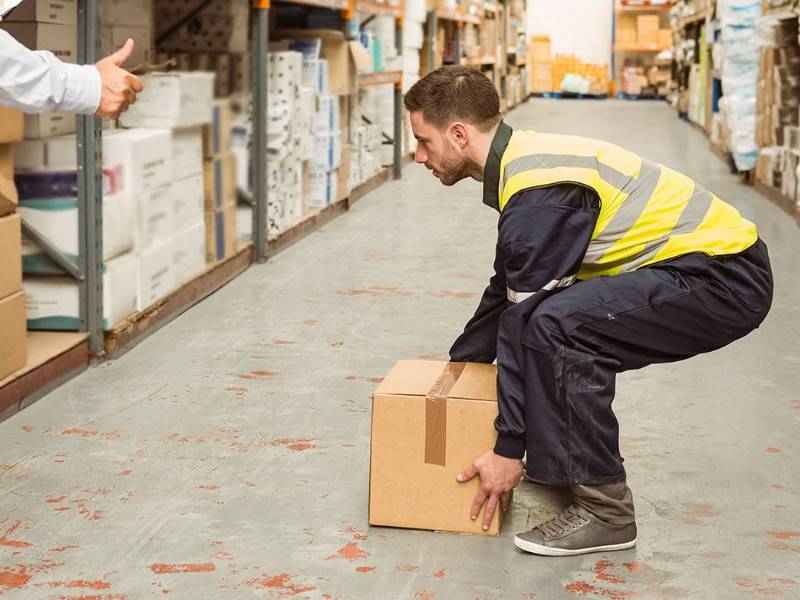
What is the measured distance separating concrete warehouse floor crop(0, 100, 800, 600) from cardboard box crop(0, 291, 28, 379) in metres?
0.16

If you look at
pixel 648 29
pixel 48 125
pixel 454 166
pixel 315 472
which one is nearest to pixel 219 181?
pixel 48 125

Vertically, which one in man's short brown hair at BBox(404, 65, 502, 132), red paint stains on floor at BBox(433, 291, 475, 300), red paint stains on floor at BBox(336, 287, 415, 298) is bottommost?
red paint stains on floor at BBox(433, 291, 475, 300)

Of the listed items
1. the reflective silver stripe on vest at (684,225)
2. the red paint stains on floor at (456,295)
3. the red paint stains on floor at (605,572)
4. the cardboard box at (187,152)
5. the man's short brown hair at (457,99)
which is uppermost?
the man's short brown hair at (457,99)

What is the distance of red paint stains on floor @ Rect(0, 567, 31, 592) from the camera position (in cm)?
253

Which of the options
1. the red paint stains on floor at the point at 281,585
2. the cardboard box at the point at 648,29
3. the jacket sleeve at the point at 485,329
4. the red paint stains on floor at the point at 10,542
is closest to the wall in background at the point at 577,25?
the cardboard box at the point at 648,29

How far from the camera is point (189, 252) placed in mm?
5344

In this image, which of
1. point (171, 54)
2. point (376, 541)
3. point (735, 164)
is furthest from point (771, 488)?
point (735, 164)

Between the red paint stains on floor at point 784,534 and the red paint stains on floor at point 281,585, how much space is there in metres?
1.13

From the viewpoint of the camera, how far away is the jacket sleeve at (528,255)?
8.43 feet

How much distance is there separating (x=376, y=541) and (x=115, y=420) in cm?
124

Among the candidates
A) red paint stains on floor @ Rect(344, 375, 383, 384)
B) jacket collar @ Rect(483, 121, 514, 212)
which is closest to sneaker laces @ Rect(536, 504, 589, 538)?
jacket collar @ Rect(483, 121, 514, 212)

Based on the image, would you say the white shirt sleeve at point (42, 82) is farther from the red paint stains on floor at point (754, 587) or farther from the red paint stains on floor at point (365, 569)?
the red paint stains on floor at point (754, 587)

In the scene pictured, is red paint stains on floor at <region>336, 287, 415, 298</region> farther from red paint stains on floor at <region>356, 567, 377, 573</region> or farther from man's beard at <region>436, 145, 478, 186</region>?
red paint stains on floor at <region>356, 567, 377, 573</region>

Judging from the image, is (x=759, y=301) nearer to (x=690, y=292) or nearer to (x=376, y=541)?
(x=690, y=292)
